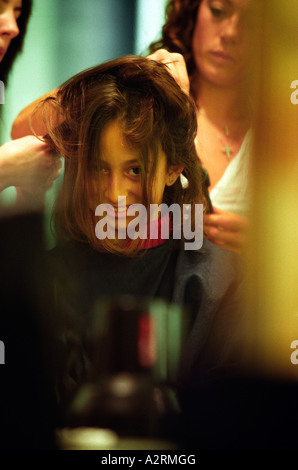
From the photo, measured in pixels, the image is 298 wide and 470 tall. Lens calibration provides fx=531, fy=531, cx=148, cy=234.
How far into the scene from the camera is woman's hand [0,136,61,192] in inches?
38.1

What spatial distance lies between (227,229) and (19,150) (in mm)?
408

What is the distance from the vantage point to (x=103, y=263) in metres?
0.96

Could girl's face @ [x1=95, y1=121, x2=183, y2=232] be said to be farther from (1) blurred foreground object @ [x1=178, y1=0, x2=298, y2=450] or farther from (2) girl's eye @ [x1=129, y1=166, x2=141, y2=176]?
(1) blurred foreground object @ [x1=178, y1=0, x2=298, y2=450]

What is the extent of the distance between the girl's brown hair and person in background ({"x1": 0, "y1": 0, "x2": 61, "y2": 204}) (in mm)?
34

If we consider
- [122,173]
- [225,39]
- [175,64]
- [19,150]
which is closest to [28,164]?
[19,150]

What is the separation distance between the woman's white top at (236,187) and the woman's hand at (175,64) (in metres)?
0.15

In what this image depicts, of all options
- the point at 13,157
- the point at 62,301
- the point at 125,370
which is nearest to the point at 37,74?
the point at 13,157

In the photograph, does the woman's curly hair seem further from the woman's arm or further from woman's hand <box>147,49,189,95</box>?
the woman's arm

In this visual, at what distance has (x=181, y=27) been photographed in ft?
3.18

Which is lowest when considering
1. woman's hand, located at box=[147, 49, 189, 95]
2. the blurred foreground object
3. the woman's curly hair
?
the blurred foreground object

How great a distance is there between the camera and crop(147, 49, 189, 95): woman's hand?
3.12 ft

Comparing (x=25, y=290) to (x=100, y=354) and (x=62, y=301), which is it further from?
(x=100, y=354)

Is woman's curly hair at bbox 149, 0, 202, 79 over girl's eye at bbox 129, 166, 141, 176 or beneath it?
over

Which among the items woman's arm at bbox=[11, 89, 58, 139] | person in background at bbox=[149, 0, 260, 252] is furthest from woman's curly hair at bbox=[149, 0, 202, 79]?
woman's arm at bbox=[11, 89, 58, 139]
